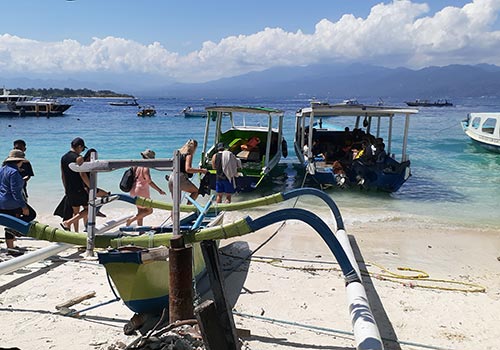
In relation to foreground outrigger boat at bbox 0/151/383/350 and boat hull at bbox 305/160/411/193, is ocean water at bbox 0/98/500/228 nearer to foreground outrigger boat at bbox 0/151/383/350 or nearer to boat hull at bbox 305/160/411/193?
boat hull at bbox 305/160/411/193

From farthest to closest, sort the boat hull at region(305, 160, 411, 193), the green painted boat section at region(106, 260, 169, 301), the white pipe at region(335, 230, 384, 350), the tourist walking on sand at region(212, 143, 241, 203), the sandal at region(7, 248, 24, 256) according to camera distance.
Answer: the boat hull at region(305, 160, 411, 193)
the tourist walking on sand at region(212, 143, 241, 203)
the sandal at region(7, 248, 24, 256)
the green painted boat section at region(106, 260, 169, 301)
the white pipe at region(335, 230, 384, 350)

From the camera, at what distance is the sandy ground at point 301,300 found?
4836mm

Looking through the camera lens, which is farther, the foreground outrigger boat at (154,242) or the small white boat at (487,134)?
the small white boat at (487,134)

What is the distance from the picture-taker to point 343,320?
533 cm

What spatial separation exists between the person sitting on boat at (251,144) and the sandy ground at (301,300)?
6671 millimetres

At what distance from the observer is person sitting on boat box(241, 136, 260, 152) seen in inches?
599

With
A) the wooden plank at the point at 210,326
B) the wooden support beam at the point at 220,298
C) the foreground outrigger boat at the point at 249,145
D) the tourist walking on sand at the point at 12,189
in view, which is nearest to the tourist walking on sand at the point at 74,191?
the tourist walking on sand at the point at 12,189

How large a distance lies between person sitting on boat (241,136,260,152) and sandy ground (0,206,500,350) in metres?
6.67

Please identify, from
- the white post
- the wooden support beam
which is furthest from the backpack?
the wooden support beam

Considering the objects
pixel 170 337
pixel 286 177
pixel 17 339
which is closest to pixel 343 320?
pixel 170 337

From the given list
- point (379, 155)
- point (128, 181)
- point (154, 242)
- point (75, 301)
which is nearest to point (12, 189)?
point (128, 181)

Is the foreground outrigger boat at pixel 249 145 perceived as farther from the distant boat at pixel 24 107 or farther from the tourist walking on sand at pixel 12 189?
the distant boat at pixel 24 107

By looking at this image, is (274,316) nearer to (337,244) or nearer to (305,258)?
(337,244)

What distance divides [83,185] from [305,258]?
12.1 feet
